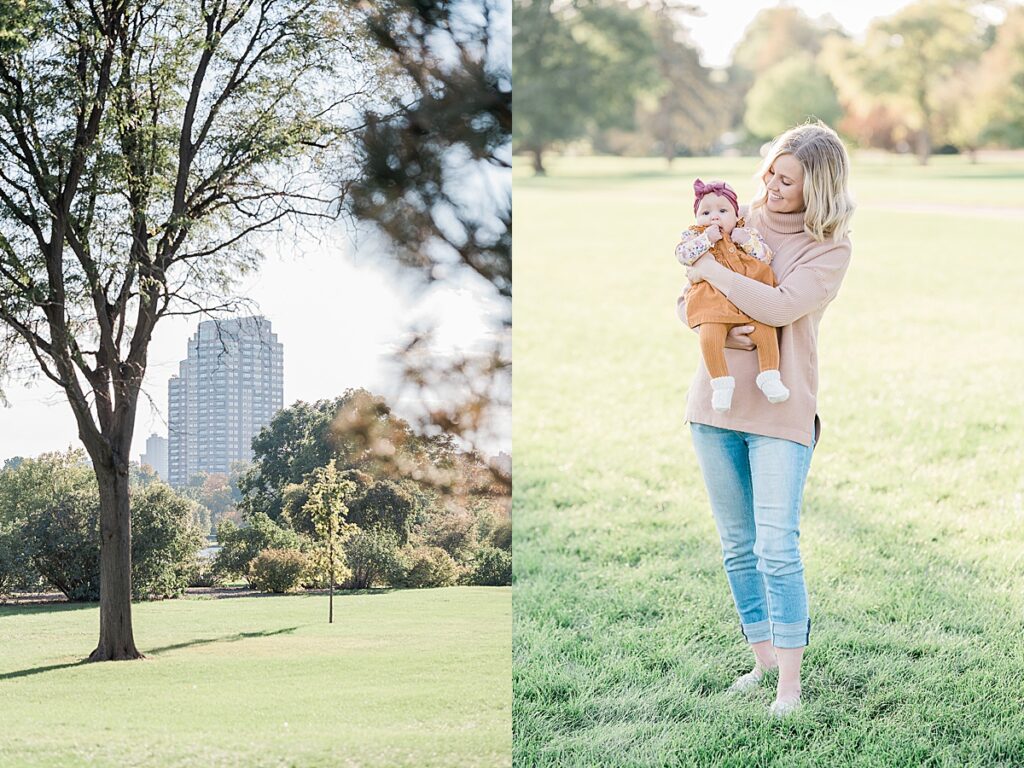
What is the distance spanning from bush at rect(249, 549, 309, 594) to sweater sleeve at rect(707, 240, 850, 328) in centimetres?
95

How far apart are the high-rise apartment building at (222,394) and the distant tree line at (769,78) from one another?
58.7ft

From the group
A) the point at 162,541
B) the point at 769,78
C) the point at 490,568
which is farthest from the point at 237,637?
the point at 769,78

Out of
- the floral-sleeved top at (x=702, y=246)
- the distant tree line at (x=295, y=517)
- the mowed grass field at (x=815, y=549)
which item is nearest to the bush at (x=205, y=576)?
the distant tree line at (x=295, y=517)

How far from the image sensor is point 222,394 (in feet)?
6.62

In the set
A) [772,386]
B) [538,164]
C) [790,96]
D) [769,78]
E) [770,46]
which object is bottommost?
[772,386]

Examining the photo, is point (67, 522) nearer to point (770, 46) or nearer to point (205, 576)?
point (205, 576)

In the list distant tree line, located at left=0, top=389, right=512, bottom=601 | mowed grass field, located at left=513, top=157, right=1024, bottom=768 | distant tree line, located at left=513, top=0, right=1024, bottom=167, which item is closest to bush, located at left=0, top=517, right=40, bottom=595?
distant tree line, located at left=0, top=389, right=512, bottom=601

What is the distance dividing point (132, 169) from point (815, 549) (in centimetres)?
248

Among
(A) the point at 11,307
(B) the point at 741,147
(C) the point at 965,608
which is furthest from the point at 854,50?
Result: (A) the point at 11,307

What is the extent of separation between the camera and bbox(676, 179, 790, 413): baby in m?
1.95

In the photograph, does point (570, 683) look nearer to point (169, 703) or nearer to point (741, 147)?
point (169, 703)

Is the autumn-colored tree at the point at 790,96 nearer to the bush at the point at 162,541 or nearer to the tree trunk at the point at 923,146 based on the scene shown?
the tree trunk at the point at 923,146

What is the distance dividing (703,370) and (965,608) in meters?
1.36

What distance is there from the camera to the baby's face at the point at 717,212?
6.47 feet
